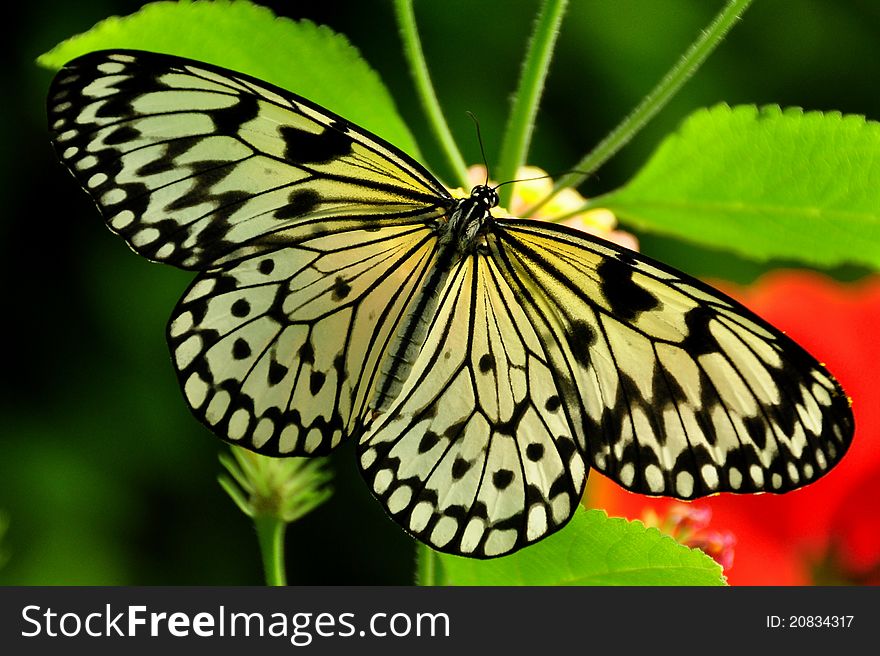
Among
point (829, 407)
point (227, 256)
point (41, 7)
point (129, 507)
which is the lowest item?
point (829, 407)

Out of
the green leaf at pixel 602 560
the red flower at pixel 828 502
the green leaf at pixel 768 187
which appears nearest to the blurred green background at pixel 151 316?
the red flower at pixel 828 502

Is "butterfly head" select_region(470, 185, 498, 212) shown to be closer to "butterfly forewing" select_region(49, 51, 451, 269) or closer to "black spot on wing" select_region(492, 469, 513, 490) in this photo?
"butterfly forewing" select_region(49, 51, 451, 269)

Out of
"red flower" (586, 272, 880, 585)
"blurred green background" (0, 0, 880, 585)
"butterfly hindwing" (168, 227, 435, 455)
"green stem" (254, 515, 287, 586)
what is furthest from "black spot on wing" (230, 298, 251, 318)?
"blurred green background" (0, 0, 880, 585)

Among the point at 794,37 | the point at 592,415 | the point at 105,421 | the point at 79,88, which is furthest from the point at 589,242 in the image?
the point at 794,37

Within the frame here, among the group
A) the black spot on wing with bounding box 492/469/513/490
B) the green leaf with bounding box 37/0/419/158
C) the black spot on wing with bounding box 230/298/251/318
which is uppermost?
the green leaf with bounding box 37/0/419/158

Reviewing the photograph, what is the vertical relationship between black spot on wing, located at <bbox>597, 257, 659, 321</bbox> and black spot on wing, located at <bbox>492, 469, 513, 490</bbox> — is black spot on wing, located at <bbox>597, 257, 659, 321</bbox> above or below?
above

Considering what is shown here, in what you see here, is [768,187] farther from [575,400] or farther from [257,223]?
[257,223]

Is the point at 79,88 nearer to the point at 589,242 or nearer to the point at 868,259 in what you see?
the point at 589,242
